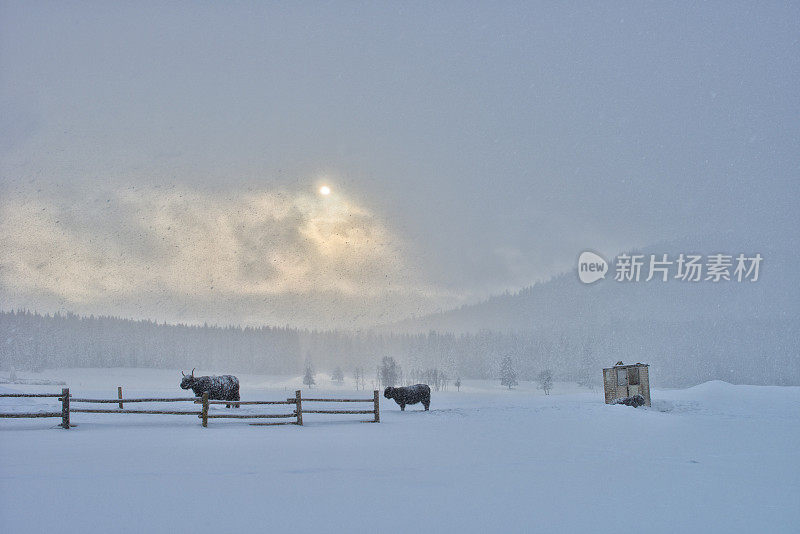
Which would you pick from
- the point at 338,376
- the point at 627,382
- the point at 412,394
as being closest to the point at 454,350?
the point at 338,376

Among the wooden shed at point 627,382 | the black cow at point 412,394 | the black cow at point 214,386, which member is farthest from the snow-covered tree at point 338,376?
the black cow at point 214,386

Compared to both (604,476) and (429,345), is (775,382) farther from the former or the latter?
(604,476)

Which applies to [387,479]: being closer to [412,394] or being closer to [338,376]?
[412,394]

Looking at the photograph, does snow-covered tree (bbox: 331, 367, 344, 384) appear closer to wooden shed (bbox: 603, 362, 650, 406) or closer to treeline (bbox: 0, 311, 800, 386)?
treeline (bbox: 0, 311, 800, 386)

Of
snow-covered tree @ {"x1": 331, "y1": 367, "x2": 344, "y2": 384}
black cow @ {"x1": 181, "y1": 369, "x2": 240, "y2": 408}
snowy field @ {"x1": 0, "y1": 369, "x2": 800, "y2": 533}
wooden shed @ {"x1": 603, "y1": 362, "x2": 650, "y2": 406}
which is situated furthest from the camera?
snow-covered tree @ {"x1": 331, "y1": 367, "x2": 344, "y2": 384}

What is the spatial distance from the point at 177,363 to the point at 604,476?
548 ft

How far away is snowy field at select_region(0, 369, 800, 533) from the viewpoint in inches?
288

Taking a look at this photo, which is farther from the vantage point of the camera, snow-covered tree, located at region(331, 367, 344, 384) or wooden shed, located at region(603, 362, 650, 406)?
snow-covered tree, located at region(331, 367, 344, 384)

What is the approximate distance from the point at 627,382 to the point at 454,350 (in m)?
129

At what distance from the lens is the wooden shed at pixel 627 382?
35312mm

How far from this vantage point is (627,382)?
3609 cm

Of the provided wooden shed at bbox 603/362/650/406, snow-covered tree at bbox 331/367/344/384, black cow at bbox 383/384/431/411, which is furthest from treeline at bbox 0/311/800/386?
black cow at bbox 383/384/431/411

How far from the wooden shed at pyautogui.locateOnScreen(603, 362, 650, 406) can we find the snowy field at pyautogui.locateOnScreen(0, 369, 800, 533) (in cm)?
1656

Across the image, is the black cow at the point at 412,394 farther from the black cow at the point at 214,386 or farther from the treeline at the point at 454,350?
the treeline at the point at 454,350
